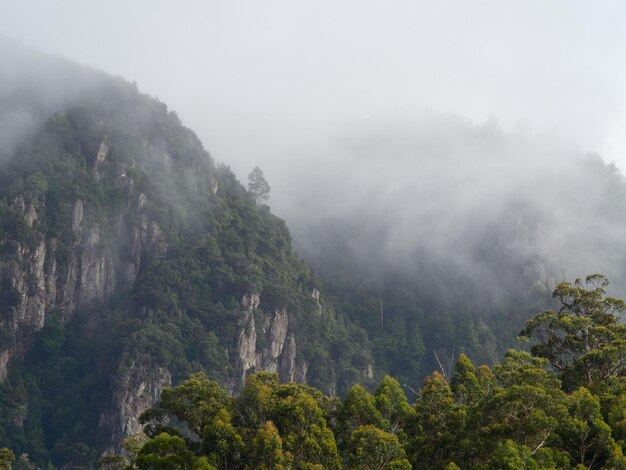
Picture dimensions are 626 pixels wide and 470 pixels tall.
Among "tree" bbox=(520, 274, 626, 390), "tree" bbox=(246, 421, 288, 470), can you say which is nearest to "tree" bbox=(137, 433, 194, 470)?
"tree" bbox=(246, 421, 288, 470)

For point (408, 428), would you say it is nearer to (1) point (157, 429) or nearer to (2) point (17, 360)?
(1) point (157, 429)

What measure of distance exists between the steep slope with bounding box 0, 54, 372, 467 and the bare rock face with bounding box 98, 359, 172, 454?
23cm

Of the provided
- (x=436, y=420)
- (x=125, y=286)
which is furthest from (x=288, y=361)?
(x=436, y=420)

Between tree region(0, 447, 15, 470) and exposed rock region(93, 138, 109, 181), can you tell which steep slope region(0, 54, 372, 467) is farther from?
tree region(0, 447, 15, 470)

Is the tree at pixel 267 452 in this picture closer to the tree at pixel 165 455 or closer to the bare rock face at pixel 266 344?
the tree at pixel 165 455

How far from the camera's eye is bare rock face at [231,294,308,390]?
148m

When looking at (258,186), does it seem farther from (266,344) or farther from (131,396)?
(131,396)

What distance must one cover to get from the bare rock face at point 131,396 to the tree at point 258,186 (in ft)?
214

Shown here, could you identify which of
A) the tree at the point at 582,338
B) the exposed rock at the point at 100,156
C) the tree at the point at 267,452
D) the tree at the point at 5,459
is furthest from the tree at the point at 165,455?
the exposed rock at the point at 100,156

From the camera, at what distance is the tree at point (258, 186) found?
627 ft

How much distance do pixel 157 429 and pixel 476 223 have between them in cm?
14697

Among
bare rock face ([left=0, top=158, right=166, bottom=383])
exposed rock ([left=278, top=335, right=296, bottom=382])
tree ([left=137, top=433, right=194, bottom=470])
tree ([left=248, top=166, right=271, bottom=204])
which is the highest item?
tree ([left=248, top=166, right=271, bottom=204])

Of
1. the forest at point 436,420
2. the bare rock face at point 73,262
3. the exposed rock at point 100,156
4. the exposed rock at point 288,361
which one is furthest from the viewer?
the exposed rock at point 100,156

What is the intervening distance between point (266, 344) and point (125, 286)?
29.1 metres
